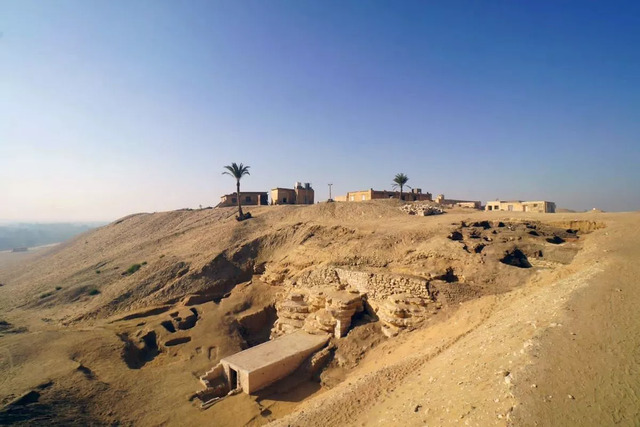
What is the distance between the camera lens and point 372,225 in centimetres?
Answer: 2062

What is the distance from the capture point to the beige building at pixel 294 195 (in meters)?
39.1

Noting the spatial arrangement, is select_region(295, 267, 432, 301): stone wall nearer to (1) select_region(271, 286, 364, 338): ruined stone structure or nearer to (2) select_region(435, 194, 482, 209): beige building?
(1) select_region(271, 286, 364, 338): ruined stone structure

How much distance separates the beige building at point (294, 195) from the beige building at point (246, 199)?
9.43 ft

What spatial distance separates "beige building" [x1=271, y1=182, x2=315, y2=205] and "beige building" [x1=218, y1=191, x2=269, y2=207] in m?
2.88

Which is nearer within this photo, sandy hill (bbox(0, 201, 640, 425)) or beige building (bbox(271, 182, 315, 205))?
sandy hill (bbox(0, 201, 640, 425))

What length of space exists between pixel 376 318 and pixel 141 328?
470 inches

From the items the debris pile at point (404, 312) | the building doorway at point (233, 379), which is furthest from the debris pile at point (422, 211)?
the building doorway at point (233, 379)

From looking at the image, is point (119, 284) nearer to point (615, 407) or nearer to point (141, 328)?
point (141, 328)

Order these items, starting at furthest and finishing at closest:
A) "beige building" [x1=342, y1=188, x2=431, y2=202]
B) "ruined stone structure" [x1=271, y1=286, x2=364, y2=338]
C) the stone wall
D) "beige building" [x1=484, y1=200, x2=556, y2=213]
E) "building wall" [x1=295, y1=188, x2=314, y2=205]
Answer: "building wall" [x1=295, y1=188, x2=314, y2=205] → "beige building" [x1=342, y1=188, x2=431, y2=202] → "beige building" [x1=484, y1=200, x2=556, y2=213] → "ruined stone structure" [x1=271, y1=286, x2=364, y2=338] → the stone wall

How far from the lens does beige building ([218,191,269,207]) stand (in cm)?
4231

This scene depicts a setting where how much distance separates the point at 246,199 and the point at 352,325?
106ft

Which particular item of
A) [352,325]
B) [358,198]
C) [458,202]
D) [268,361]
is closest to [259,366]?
[268,361]

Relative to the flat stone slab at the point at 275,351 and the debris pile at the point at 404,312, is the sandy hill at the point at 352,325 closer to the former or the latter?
the debris pile at the point at 404,312

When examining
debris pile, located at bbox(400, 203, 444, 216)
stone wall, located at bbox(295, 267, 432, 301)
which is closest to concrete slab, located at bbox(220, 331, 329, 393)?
stone wall, located at bbox(295, 267, 432, 301)
